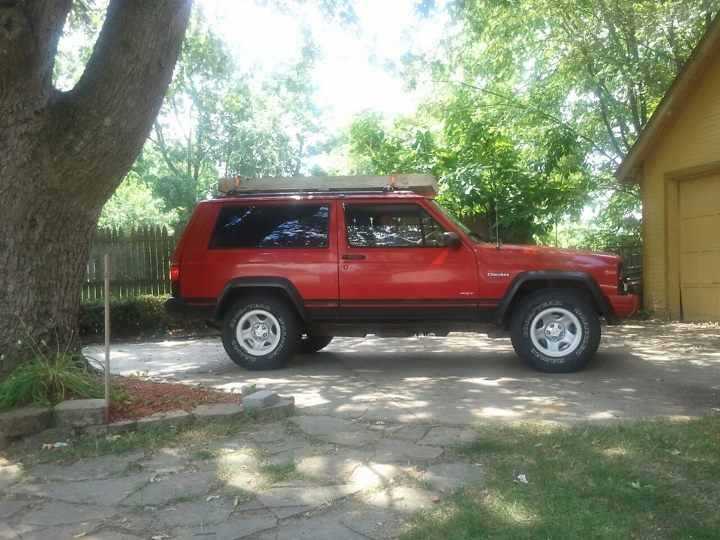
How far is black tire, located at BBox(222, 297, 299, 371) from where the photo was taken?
7883 millimetres

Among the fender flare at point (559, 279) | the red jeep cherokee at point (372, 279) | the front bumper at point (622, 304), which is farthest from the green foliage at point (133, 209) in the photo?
the front bumper at point (622, 304)

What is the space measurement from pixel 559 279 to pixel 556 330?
57 cm

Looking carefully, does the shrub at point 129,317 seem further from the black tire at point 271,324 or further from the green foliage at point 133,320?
the black tire at point 271,324

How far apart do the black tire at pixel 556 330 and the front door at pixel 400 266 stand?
60 cm

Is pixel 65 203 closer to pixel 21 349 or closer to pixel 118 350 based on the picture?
pixel 21 349

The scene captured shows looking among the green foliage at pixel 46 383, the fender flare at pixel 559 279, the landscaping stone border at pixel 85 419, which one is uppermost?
the fender flare at pixel 559 279

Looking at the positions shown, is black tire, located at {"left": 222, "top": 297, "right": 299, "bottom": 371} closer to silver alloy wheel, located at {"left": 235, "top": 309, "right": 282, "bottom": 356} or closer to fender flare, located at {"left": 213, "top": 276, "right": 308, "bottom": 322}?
silver alloy wheel, located at {"left": 235, "top": 309, "right": 282, "bottom": 356}

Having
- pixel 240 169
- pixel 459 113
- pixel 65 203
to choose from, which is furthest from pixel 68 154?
pixel 240 169

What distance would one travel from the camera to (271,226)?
26.4ft

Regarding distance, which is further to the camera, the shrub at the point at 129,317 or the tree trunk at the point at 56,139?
the shrub at the point at 129,317

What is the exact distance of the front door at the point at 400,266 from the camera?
7.65 metres

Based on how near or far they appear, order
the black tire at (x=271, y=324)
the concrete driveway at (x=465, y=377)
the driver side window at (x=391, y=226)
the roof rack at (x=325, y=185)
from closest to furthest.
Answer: the concrete driveway at (x=465, y=377) → the driver side window at (x=391, y=226) → the black tire at (x=271, y=324) → the roof rack at (x=325, y=185)

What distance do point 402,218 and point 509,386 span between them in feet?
7.46

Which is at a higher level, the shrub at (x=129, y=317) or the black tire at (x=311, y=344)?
the shrub at (x=129, y=317)
